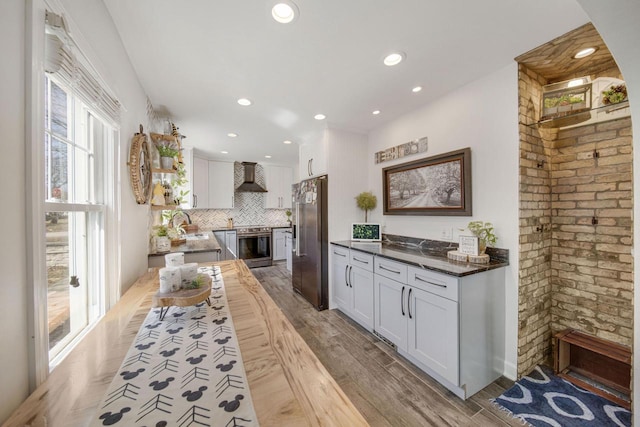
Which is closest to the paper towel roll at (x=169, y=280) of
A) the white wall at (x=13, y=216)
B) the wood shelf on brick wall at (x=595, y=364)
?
the white wall at (x=13, y=216)

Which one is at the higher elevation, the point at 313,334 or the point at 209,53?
the point at 209,53

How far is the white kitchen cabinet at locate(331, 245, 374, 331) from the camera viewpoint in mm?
2447

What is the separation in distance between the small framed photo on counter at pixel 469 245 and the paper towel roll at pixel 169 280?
6.95 feet

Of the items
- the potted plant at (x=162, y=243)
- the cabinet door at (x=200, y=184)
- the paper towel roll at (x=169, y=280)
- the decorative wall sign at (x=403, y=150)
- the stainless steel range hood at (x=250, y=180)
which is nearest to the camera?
the paper towel roll at (x=169, y=280)

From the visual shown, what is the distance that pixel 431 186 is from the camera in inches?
93.9

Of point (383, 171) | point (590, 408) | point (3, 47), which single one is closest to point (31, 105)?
point (3, 47)

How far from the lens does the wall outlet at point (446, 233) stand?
2.24 metres

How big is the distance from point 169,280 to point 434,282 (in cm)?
176

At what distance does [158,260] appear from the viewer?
229 centimetres

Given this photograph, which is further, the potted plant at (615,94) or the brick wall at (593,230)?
the brick wall at (593,230)

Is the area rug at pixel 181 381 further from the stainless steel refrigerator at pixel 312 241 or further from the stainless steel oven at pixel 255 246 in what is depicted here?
the stainless steel oven at pixel 255 246

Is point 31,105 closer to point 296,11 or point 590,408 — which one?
point 296,11

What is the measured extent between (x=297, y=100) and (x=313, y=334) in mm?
2499

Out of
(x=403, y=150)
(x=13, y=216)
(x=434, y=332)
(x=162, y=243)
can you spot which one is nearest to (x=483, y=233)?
(x=434, y=332)
